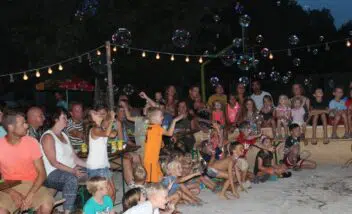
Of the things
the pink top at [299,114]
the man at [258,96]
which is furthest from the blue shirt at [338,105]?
the man at [258,96]

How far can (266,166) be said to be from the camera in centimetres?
892

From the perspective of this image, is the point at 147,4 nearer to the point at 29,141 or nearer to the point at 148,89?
the point at 148,89

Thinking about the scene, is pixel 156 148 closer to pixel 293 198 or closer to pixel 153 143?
pixel 153 143

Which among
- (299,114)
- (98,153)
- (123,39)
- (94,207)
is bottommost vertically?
(94,207)

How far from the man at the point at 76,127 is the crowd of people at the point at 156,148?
0.7 inches

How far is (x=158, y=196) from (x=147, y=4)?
14820 mm

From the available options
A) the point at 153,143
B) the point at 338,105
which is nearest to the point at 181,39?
the point at 338,105

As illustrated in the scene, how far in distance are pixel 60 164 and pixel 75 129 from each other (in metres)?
2.32

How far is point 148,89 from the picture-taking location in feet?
73.4

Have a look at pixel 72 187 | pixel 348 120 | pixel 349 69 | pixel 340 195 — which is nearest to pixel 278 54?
pixel 349 69

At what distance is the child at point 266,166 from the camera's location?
8805 mm

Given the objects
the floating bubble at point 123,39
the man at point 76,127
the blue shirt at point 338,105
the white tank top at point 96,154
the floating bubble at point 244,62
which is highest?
the floating bubble at point 123,39

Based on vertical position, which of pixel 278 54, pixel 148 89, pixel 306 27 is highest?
pixel 306 27

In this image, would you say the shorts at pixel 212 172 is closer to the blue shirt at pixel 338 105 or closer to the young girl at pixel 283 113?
the young girl at pixel 283 113
